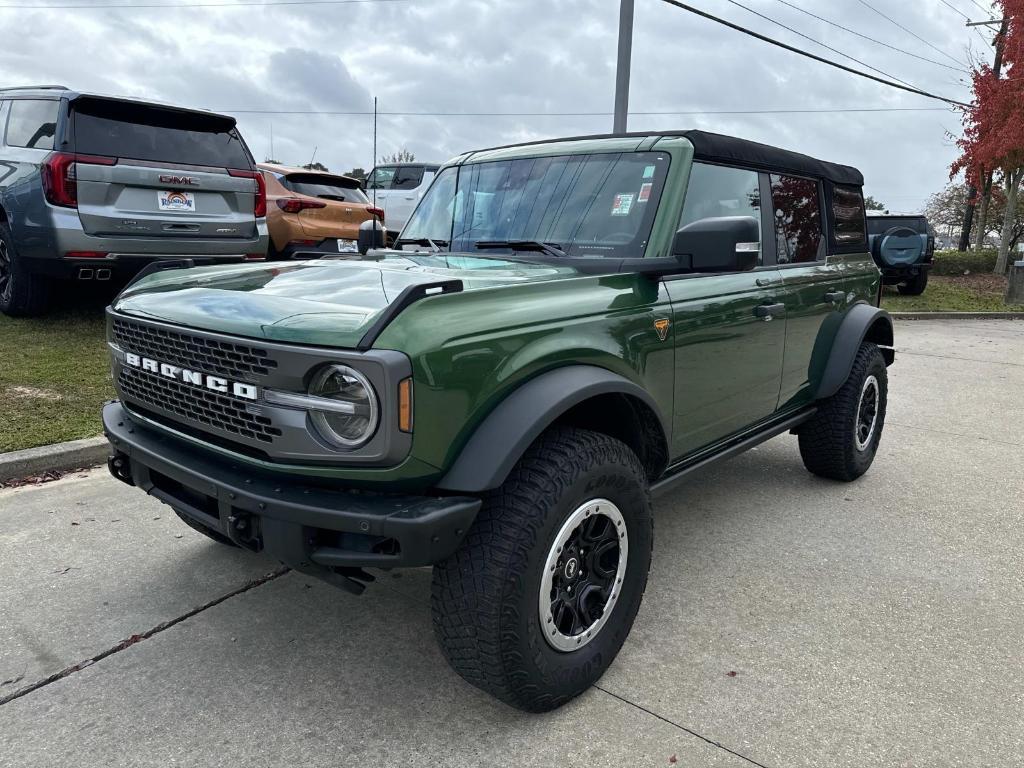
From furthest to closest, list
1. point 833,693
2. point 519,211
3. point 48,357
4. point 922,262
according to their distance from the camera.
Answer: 1. point 922,262
2. point 48,357
3. point 519,211
4. point 833,693

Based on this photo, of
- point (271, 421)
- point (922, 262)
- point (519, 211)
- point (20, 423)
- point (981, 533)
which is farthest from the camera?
point (922, 262)

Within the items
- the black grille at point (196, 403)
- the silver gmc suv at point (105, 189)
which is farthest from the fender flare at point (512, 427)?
the silver gmc suv at point (105, 189)

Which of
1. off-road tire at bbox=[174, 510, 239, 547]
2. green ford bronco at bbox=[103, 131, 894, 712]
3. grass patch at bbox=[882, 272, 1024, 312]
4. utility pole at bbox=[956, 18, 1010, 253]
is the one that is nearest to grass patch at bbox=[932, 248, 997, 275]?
grass patch at bbox=[882, 272, 1024, 312]

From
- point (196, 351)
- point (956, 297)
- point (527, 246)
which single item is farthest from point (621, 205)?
point (956, 297)

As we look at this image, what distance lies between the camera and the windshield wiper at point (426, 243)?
141 inches

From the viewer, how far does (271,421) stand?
215 centimetres

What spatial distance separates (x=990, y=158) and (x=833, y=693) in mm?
20069

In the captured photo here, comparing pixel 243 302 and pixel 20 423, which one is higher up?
pixel 243 302

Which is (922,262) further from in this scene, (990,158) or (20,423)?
(20,423)

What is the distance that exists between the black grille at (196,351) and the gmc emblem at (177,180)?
4.14 meters

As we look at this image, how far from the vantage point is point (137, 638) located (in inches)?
112

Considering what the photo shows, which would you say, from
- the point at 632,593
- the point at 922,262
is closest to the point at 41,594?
the point at 632,593

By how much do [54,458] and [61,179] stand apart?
2690 mm

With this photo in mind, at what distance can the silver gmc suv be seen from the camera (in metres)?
6.09
